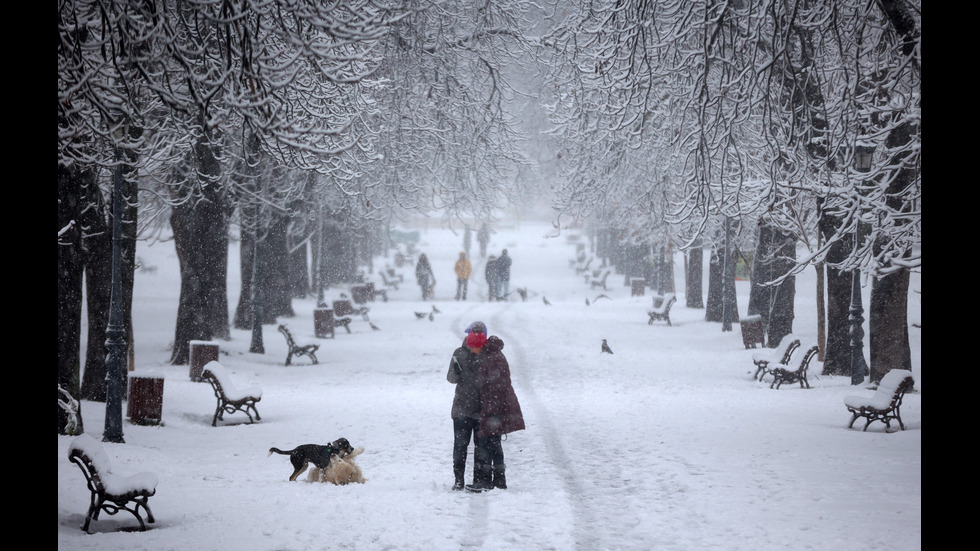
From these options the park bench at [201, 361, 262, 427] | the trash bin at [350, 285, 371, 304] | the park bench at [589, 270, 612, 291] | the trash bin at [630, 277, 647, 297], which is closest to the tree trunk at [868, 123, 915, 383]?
the park bench at [201, 361, 262, 427]

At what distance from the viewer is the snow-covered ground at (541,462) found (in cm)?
659

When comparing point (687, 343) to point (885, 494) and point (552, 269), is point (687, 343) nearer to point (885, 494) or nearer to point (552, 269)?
point (885, 494)

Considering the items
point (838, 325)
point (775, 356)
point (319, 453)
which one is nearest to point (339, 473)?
point (319, 453)

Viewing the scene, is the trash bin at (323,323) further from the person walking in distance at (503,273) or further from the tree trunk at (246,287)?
the person walking in distance at (503,273)

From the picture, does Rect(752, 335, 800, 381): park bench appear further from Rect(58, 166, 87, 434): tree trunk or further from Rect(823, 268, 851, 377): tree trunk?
Rect(58, 166, 87, 434): tree trunk

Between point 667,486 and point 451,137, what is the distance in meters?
9.21

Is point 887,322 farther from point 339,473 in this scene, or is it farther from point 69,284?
point 69,284

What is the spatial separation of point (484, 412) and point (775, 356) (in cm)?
939

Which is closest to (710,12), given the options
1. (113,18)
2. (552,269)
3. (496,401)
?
(496,401)

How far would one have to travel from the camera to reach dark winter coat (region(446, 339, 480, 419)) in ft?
26.6

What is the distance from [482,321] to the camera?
48.7 ft

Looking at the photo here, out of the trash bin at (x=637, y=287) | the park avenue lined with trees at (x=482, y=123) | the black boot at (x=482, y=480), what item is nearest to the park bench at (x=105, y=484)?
the park avenue lined with trees at (x=482, y=123)

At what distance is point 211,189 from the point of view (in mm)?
17047

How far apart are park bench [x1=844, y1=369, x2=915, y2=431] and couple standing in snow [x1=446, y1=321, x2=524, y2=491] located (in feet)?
17.5
